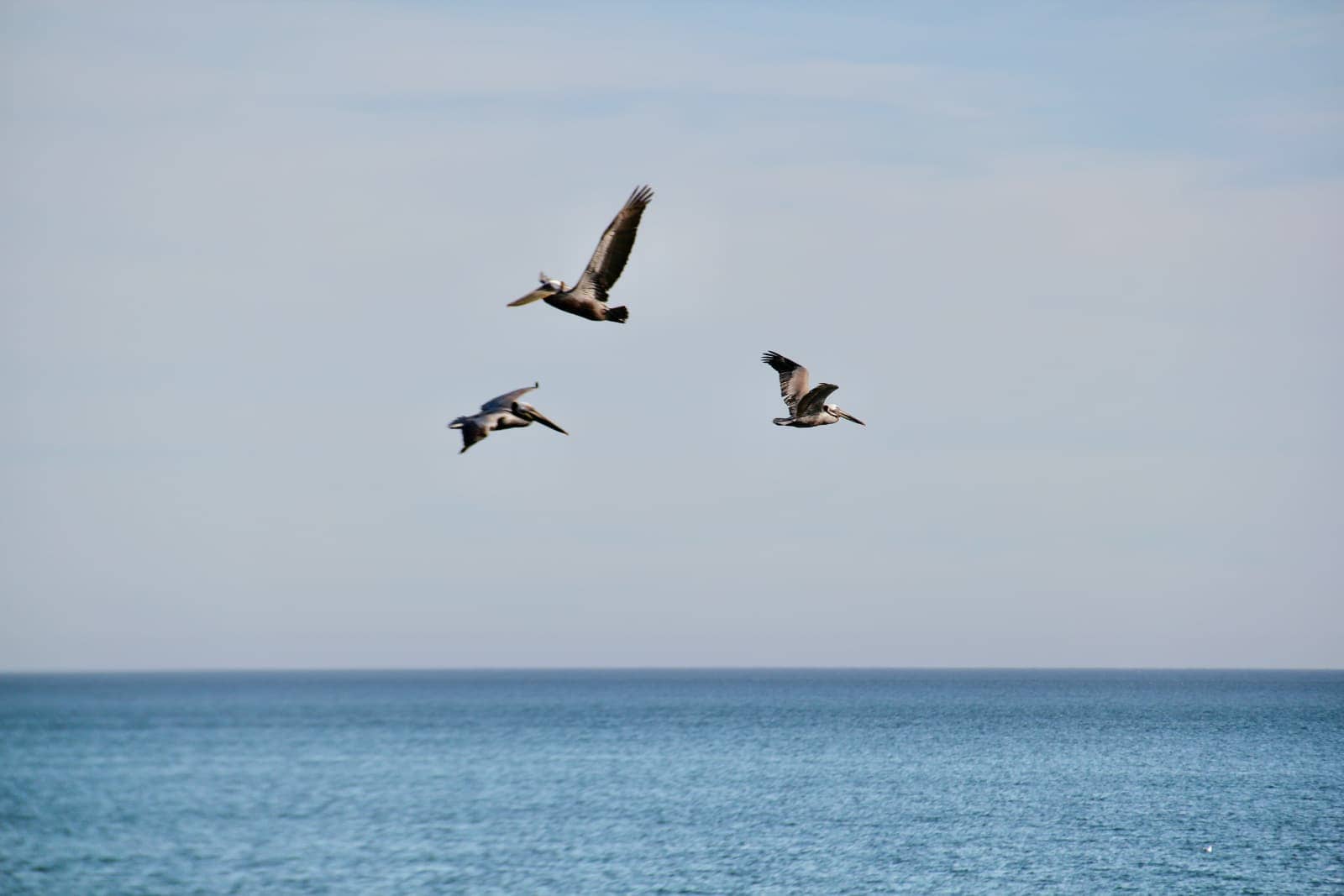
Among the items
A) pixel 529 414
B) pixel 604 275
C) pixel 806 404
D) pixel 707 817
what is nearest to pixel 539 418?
pixel 529 414

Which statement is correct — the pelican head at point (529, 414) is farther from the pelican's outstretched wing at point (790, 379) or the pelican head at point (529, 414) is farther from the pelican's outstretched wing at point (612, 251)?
the pelican's outstretched wing at point (790, 379)

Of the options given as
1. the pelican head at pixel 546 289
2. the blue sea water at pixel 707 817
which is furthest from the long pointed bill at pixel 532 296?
the blue sea water at pixel 707 817

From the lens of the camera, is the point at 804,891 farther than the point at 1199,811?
No

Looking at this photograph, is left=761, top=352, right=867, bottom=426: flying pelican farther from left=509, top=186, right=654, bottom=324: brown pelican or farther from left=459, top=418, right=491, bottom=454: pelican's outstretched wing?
left=459, top=418, right=491, bottom=454: pelican's outstretched wing

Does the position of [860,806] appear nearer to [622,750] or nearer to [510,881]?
[510,881]

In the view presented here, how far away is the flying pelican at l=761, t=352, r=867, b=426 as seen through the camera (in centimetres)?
2480

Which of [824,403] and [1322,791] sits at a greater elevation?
[824,403]

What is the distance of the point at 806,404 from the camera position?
82.3 feet

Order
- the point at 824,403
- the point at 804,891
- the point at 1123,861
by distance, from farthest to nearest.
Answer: the point at 1123,861, the point at 804,891, the point at 824,403

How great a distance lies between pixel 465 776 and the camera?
13738 cm

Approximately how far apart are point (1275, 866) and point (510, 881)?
37225mm

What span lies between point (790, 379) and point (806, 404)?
118 centimetres

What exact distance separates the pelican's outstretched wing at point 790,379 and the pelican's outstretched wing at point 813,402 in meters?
0.08

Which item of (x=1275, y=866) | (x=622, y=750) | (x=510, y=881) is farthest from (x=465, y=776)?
(x=1275, y=866)
